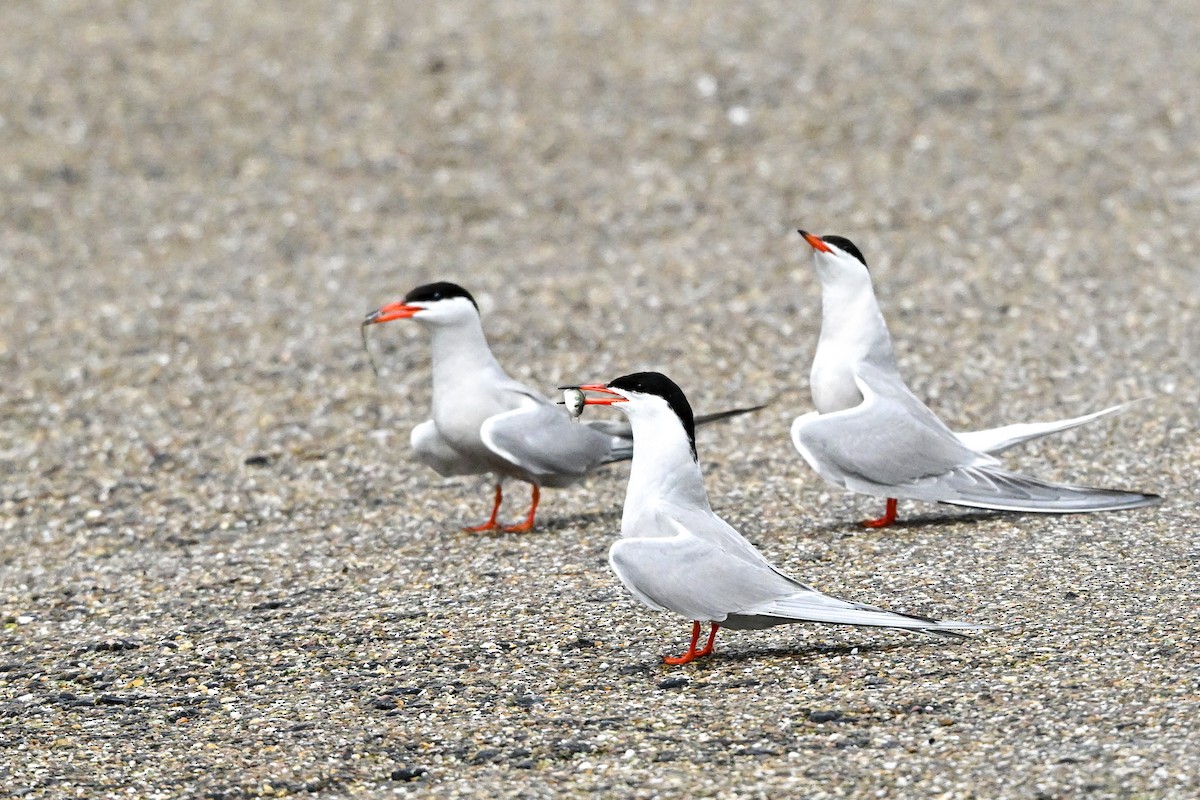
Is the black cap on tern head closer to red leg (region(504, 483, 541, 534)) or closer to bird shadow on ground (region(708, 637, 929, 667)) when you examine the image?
bird shadow on ground (region(708, 637, 929, 667))

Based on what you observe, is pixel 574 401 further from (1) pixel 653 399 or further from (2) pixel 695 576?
(2) pixel 695 576

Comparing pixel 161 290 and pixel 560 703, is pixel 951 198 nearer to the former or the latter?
pixel 161 290

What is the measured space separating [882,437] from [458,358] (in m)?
1.85

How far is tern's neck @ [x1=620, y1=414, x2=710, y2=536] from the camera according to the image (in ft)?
16.0

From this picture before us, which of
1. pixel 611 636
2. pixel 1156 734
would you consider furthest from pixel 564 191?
pixel 1156 734

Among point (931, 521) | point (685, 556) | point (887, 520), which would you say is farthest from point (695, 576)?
point (931, 521)

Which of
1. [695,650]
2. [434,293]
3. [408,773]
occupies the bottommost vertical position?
[408,773]

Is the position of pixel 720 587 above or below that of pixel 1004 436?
below

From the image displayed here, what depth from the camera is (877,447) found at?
19.8 feet

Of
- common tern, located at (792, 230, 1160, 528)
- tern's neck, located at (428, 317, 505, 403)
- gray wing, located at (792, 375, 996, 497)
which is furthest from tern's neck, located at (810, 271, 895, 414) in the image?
tern's neck, located at (428, 317, 505, 403)

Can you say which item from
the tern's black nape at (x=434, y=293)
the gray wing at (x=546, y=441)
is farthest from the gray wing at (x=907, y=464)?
the tern's black nape at (x=434, y=293)

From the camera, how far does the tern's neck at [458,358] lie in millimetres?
6645

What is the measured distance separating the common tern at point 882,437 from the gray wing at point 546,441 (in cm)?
99

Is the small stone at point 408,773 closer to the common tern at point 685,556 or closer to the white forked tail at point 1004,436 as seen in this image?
the common tern at point 685,556
